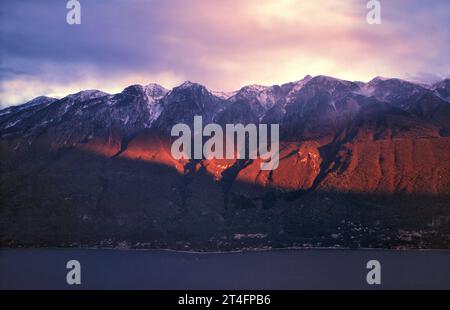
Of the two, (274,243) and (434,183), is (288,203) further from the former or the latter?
(434,183)

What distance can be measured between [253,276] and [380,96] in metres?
124

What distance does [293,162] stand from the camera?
150 m

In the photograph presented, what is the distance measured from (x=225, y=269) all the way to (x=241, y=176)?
197 feet

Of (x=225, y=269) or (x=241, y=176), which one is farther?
(x=241, y=176)

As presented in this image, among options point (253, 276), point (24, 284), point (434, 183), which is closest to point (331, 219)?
point (434, 183)

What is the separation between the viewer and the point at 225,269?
8919 centimetres

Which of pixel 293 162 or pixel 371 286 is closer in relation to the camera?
pixel 371 286

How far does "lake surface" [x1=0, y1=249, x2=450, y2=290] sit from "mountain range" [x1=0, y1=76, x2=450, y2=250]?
10.4 metres

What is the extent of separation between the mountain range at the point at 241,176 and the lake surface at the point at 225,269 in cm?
1044

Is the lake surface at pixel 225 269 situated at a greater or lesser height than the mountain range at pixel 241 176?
lesser

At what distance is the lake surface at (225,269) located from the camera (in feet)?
244

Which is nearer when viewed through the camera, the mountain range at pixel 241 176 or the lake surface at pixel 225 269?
the lake surface at pixel 225 269

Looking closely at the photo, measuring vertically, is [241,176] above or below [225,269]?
above

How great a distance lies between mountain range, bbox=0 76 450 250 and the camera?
122812 mm
